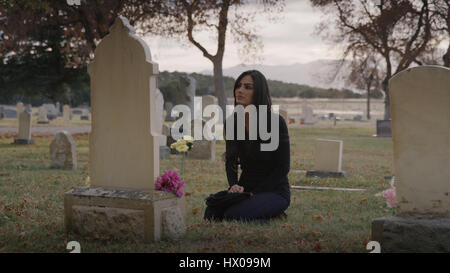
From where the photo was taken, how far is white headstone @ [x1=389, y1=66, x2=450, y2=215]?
506cm

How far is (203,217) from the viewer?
699 cm

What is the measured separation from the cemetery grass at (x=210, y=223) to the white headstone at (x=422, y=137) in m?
0.77

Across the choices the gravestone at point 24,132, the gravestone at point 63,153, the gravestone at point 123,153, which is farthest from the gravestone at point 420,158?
the gravestone at point 24,132

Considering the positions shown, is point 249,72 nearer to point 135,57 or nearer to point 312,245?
point 135,57

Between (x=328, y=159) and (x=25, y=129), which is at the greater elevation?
(x=25, y=129)

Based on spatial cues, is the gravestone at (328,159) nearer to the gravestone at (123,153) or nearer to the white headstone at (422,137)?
the gravestone at (123,153)

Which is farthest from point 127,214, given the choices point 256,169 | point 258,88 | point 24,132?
point 24,132

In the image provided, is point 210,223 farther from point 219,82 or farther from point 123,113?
point 219,82

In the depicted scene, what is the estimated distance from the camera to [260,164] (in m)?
6.60

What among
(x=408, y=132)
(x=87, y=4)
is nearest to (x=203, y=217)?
(x=408, y=132)

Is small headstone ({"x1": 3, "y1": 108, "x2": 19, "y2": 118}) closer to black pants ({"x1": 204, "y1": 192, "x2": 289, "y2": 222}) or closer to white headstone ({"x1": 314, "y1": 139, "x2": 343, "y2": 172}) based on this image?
white headstone ({"x1": 314, "y1": 139, "x2": 343, "y2": 172})

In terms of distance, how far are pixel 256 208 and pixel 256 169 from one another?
465 mm

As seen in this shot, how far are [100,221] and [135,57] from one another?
1780 mm

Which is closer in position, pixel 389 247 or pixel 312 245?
pixel 389 247
